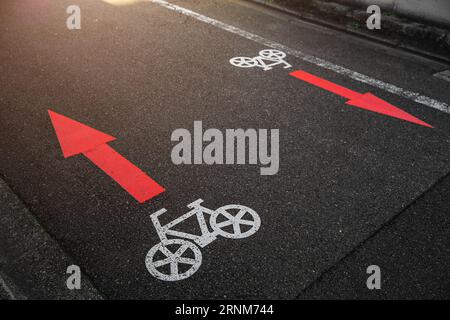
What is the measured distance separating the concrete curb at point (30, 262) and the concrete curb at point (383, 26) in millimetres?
6110

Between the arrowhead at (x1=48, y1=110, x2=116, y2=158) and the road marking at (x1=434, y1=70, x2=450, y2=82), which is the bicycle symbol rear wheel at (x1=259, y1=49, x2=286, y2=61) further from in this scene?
the arrowhead at (x1=48, y1=110, x2=116, y2=158)

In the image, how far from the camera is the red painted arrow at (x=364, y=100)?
4.48 m

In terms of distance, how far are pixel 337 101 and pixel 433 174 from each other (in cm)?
156

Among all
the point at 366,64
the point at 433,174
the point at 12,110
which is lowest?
the point at 12,110

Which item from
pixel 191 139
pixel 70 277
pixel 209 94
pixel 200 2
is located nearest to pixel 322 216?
pixel 191 139

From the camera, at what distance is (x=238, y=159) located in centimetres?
382

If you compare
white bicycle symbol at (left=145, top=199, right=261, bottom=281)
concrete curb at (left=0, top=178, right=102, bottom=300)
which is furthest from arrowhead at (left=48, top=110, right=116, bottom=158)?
white bicycle symbol at (left=145, top=199, right=261, bottom=281)

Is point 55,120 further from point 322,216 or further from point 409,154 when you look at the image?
point 409,154

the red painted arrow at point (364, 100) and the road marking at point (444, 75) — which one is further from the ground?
the road marking at point (444, 75)

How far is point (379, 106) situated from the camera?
15.3 ft

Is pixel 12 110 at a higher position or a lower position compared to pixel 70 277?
higher

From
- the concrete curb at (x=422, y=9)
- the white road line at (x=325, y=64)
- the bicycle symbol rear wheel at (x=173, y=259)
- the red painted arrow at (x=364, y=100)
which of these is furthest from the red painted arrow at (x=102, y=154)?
the concrete curb at (x=422, y=9)

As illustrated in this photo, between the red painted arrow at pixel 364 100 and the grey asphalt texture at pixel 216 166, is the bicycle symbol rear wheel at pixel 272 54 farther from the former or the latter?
the red painted arrow at pixel 364 100

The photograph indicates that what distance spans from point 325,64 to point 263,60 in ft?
3.14
